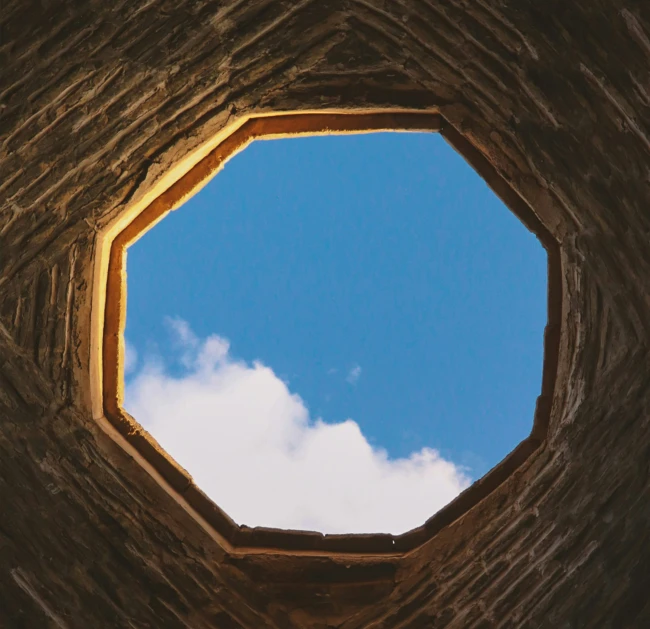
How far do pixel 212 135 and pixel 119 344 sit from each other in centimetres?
132

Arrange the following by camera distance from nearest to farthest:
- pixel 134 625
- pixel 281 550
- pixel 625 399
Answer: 1. pixel 625 399
2. pixel 134 625
3. pixel 281 550

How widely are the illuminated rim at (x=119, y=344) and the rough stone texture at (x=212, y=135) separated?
0.27 feet

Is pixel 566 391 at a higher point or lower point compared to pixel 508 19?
lower

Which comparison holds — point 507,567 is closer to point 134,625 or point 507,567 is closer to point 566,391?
point 566,391

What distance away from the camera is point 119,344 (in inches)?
171

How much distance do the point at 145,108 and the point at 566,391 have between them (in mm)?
2708

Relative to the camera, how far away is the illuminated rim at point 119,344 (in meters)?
4.15

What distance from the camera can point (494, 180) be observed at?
4164 mm

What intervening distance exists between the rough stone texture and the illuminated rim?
81 mm

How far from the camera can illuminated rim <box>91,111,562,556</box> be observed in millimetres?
4152

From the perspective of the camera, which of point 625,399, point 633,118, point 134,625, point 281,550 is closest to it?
point 633,118

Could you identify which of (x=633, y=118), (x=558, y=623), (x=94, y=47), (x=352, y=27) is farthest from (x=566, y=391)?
(x=94, y=47)

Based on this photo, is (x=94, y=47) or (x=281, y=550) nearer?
(x=94, y=47)

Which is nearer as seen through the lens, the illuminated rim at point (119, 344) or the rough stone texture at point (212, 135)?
the rough stone texture at point (212, 135)
